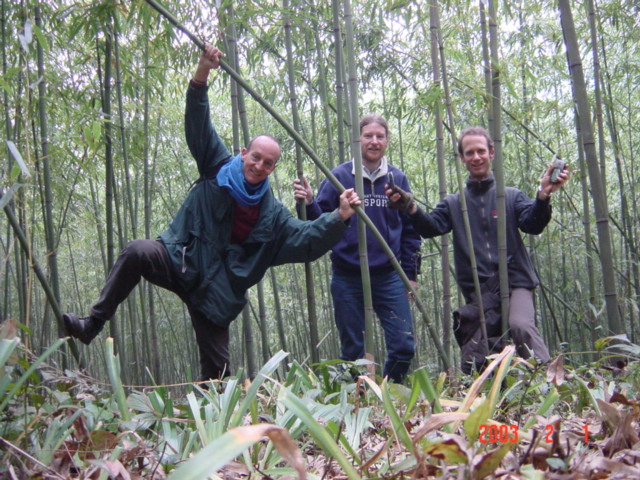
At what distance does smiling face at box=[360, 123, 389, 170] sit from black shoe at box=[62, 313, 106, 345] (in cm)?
139

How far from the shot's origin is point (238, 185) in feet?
7.73

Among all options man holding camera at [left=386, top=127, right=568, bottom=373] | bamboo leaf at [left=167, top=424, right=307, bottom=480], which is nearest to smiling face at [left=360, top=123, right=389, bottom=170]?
man holding camera at [left=386, top=127, right=568, bottom=373]

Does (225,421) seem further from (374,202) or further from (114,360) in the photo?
(374,202)

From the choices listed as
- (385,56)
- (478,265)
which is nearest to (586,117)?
(478,265)

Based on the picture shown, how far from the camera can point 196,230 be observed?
2.38 m

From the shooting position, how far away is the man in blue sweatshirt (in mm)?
2773

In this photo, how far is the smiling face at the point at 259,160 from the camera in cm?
238

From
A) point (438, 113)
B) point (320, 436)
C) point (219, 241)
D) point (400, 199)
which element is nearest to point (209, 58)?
point (219, 241)

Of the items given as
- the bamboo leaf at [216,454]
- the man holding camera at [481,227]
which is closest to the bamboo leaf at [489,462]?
the bamboo leaf at [216,454]

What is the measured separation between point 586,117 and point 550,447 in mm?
1254

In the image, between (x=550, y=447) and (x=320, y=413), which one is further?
(x=320, y=413)

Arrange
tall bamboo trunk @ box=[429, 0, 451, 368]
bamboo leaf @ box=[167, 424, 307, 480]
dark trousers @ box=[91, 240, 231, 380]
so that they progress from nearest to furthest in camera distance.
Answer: bamboo leaf @ box=[167, 424, 307, 480], dark trousers @ box=[91, 240, 231, 380], tall bamboo trunk @ box=[429, 0, 451, 368]
